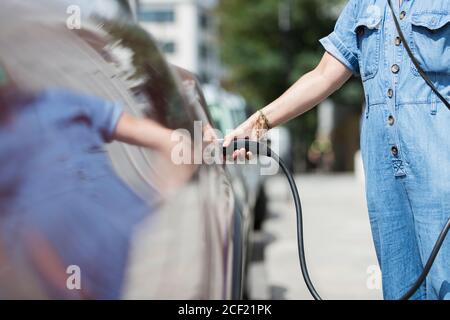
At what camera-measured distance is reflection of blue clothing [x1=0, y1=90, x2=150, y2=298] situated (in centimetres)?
221

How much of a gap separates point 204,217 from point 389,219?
583mm

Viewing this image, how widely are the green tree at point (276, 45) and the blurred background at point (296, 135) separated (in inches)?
1.6

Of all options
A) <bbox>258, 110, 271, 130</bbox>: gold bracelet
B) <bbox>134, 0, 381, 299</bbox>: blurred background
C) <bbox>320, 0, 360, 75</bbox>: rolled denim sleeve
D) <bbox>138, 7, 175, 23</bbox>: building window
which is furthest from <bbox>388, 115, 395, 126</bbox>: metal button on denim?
<bbox>138, 7, 175, 23</bbox>: building window

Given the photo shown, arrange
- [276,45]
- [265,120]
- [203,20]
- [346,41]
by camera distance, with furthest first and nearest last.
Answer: [203,20] → [276,45] → [265,120] → [346,41]

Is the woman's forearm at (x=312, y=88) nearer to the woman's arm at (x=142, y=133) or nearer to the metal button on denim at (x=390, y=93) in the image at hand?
the metal button on denim at (x=390, y=93)

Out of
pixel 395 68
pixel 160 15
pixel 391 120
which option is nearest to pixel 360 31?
pixel 395 68

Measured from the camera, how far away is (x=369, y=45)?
9.00 feet

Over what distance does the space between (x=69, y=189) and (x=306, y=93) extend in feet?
3.29

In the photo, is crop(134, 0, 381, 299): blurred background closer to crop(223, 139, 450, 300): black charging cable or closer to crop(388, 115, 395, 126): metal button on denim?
crop(223, 139, 450, 300): black charging cable

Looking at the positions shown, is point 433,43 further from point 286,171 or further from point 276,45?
point 276,45

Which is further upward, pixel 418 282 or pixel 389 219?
pixel 389 219
